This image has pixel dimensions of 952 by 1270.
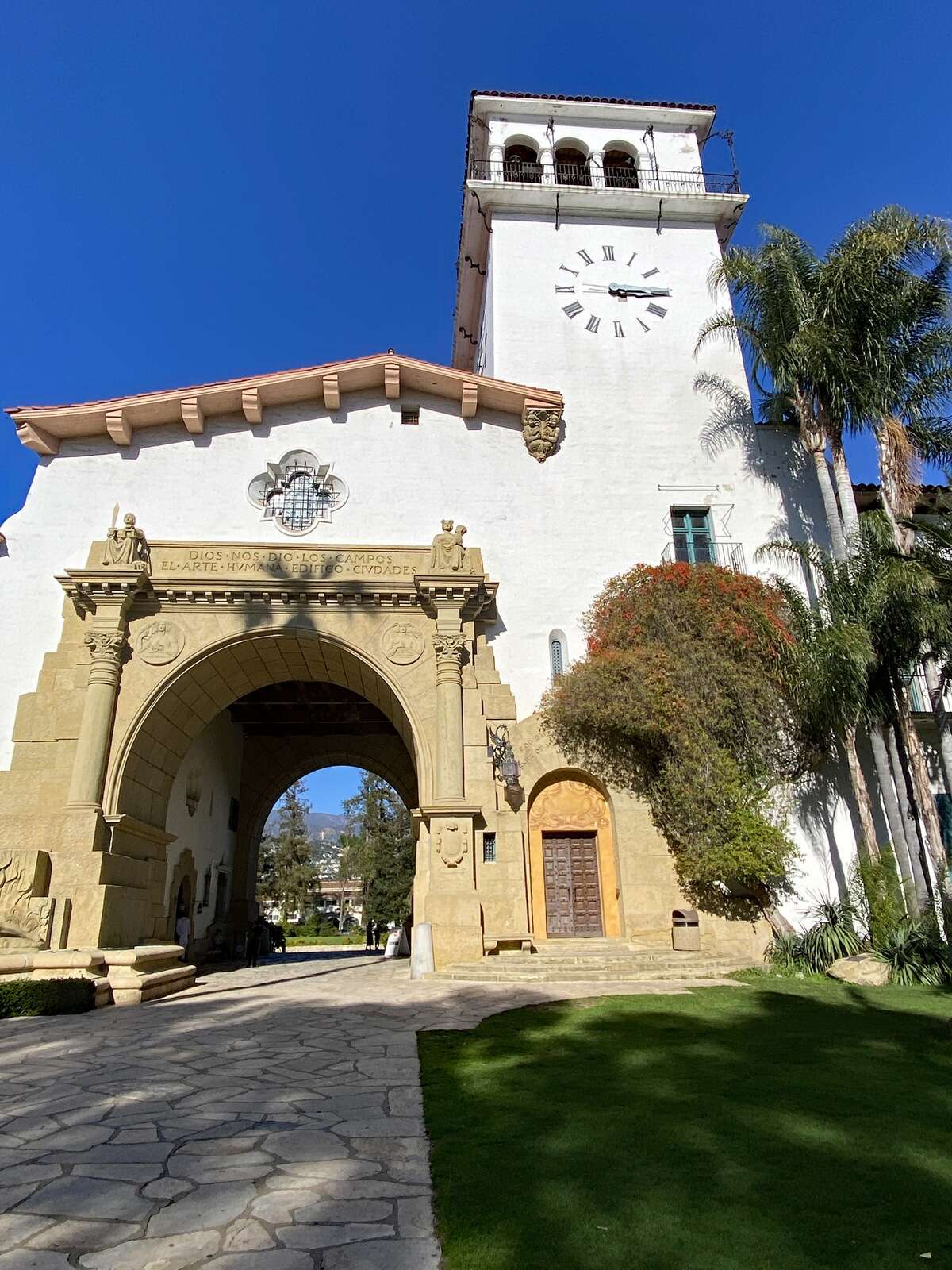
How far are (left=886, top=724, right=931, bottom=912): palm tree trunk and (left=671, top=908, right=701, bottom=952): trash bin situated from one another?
3855mm

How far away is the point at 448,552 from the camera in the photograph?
56.2ft

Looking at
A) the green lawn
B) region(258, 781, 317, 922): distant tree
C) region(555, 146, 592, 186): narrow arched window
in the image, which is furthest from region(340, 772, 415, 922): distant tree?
the green lawn

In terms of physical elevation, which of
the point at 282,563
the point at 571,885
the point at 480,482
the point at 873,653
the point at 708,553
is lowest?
the point at 571,885

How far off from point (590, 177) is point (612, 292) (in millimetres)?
5569

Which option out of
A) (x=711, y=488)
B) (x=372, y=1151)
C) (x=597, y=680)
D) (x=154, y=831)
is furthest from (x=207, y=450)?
(x=372, y=1151)

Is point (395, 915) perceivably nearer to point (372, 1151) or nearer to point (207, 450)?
point (207, 450)

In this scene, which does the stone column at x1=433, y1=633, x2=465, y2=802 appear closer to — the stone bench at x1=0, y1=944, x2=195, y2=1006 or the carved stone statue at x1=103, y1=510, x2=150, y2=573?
the stone bench at x1=0, y1=944, x2=195, y2=1006

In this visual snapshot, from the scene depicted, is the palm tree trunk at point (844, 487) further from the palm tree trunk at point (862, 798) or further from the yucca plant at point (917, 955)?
the yucca plant at point (917, 955)

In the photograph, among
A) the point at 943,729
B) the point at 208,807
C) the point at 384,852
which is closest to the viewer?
the point at 943,729

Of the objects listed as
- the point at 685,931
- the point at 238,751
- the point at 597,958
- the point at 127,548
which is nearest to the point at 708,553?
the point at 685,931

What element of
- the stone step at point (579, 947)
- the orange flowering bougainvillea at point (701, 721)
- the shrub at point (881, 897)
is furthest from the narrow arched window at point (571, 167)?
the stone step at point (579, 947)

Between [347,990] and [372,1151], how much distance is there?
906 cm

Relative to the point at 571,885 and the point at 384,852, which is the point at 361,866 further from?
the point at 571,885

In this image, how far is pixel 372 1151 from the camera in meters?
4.64
